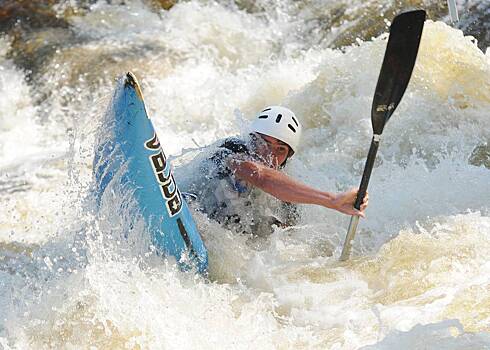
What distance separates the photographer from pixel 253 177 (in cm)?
423

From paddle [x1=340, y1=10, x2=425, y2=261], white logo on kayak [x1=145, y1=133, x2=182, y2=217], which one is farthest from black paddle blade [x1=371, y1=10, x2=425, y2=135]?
white logo on kayak [x1=145, y1=133, x2=182, y2=217]

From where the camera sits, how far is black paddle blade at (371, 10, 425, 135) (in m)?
3.94

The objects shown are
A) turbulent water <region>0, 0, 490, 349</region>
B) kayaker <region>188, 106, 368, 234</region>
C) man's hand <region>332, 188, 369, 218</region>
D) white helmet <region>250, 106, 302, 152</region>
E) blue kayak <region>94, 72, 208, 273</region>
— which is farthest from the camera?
white helmet <region>250, 106, 302, 152</region>

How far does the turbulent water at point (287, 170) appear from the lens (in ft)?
11.8

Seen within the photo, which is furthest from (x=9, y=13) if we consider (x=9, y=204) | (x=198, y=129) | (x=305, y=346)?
(x=305, y=346)

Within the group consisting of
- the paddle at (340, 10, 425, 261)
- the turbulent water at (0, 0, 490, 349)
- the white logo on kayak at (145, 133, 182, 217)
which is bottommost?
the turbulent water at (0, 0, 490, 349)

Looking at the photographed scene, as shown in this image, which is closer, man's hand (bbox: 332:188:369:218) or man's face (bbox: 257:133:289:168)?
man's hand (bbox: 332:188:369:218)

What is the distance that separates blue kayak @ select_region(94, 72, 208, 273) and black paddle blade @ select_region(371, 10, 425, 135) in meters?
1.10

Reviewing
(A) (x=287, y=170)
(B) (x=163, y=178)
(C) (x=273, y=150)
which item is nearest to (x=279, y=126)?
(C) (x=273, y=150)

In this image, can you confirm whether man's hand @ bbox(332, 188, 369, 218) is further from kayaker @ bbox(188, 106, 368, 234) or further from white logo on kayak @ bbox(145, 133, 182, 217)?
white logo on kayak @ bbox(145, 133, 182, 217)

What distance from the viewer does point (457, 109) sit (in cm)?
616

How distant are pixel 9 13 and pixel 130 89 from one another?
636 centimetres

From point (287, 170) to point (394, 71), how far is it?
102 centimetres

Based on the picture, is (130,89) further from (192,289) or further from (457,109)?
(457,109)
